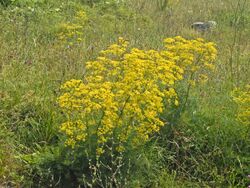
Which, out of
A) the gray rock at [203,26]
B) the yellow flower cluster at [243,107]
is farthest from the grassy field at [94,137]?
the gray rock at [203,26]

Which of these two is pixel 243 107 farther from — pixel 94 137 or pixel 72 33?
pixel 72 33

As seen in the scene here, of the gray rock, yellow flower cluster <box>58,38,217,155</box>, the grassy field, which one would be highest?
yellow flower cluster <box>58,38,217,155</box>

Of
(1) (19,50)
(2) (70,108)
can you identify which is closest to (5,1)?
(1) (19,50)

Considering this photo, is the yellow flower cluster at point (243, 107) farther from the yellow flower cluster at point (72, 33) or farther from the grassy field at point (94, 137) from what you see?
the yellow flower cluster at point (72, 33)

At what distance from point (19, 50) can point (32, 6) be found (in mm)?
2651

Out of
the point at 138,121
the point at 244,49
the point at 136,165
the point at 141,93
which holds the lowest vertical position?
the point at 244,49

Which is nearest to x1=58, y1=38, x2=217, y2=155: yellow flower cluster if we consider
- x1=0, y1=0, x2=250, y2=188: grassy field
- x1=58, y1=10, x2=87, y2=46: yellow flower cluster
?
x1=0, y1=0, x2=250, y2=188: grassy field

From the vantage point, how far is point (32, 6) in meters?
7.47

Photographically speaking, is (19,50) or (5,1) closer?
(19,50)

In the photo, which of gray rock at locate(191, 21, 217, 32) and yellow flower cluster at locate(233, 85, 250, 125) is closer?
yellow flower cluster at locate(233, 85, 250, 125)

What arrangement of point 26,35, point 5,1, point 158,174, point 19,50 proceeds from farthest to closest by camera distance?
point 5,1 → point 26,35 → point 19,50 → point 158,174

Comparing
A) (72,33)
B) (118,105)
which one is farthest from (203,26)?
(118,105)

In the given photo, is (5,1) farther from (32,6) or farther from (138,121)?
(138,121)

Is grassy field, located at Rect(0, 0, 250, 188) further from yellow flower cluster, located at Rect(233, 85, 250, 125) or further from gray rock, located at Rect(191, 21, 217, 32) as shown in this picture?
gray rock, located at Rect(191, 21, 217, 32)
